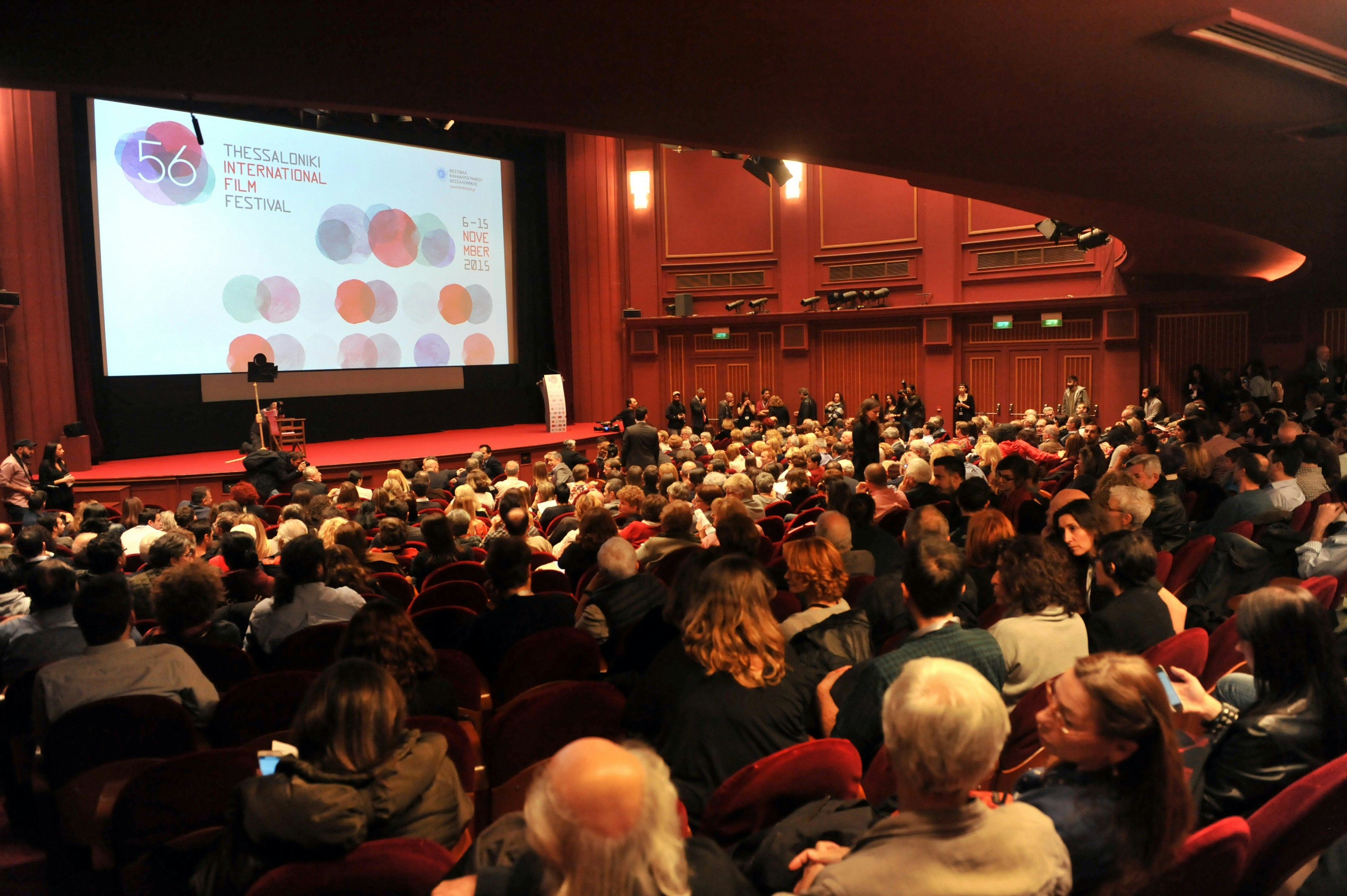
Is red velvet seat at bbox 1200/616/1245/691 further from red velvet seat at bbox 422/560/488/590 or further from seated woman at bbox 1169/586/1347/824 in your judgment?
red velvet seat at bbox 422/560/488/590

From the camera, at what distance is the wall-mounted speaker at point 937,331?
1756cm

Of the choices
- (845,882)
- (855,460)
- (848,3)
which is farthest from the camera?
(855,460)

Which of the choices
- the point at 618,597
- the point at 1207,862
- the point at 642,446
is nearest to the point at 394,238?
the point at 642,446

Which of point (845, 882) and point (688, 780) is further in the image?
point (688, 780)

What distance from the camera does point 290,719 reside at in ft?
9.87

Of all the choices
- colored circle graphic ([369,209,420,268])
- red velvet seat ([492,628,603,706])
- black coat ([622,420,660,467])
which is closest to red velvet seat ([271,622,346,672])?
red velvet seat ([492,628,603,706])

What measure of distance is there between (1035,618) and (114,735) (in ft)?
9.07

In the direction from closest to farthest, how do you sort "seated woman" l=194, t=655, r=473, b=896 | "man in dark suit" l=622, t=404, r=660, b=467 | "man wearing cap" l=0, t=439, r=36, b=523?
"seated woman" l=194, t=655, r=473, b=896 < "man wearing cap" l=0, t=439, r=36, b=523 < "man in dark suit" l=622, t=404, r=660, b=467

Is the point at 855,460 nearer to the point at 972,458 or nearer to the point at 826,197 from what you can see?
the point at 972,458

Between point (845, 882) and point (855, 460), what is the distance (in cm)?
797

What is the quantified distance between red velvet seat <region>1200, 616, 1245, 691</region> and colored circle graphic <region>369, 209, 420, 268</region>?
14347 millimetres

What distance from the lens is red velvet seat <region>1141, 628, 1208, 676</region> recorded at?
9.42 feet

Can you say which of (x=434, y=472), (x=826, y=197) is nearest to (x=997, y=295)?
(x=826, y=197)

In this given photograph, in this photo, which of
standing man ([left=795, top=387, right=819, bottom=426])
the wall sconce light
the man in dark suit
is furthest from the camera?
the wall sconce light
